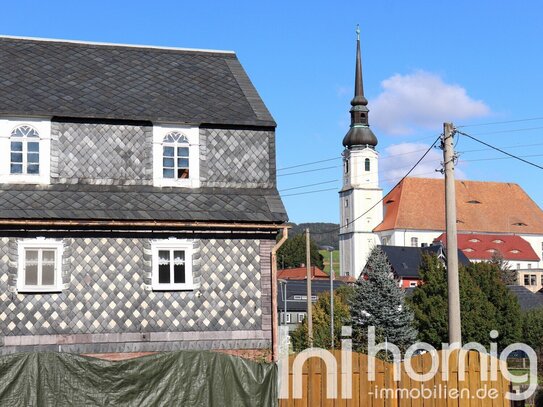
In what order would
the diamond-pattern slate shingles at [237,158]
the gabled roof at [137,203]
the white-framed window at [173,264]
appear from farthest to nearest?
the diamond-pattern slate shingles at [237,158], the white-framed window at [173,264], the gabled roof at [137,203]

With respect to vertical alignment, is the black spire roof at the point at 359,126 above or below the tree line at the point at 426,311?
above

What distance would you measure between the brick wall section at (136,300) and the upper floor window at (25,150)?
1.89 meters

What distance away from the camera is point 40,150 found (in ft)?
66.1

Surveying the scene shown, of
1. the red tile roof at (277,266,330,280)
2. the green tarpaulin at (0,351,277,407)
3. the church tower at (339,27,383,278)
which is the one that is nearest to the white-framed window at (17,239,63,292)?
the green tarpaulin at (0,351,277,407)

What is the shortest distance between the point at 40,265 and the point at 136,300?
7.60 feet

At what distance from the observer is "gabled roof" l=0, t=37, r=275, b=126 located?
20.9 meters

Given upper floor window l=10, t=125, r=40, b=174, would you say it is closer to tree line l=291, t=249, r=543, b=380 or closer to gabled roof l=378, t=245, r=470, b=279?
tree line l=291, t=249, r=543, b=380

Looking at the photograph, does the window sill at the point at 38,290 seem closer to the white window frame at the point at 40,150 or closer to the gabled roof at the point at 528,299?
the white window frame at the point at 40,150

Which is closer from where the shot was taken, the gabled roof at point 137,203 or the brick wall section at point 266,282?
the gabled roof at point 137,203

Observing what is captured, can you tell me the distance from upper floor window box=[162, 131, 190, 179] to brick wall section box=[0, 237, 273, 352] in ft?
6.60

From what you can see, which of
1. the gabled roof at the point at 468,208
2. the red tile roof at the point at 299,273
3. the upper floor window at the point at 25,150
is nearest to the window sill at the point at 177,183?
the upper floor window at the point at 25,150

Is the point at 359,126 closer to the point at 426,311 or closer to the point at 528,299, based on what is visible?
the point at 528,299

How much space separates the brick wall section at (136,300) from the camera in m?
19.1

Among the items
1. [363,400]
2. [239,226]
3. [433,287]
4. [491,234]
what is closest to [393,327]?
[433,287]
